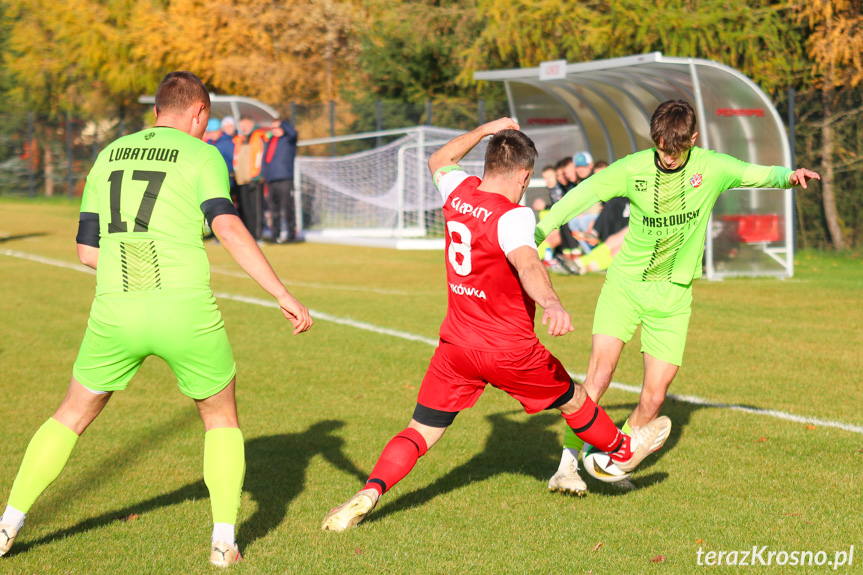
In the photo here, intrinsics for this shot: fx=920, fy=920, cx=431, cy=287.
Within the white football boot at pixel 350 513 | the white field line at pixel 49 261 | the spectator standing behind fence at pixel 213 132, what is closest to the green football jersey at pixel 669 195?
the white football boot at pixel 350 513

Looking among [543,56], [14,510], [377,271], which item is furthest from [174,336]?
[543,56]

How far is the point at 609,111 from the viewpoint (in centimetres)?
1691

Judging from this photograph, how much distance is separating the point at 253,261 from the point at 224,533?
1.13m

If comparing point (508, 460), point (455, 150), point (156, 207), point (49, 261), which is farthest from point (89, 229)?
point (49, 261)

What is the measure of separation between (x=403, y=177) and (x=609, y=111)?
5.57m

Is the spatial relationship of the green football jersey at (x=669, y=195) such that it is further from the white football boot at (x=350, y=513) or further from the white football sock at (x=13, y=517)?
the white football sock at (x=13, y=517)

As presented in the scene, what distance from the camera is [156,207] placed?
12.2 feet

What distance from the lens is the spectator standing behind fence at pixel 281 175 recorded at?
1967 cm

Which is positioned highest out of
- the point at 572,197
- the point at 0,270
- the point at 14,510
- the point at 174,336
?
the point at 572,197

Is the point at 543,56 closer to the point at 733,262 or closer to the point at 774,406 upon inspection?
the point at 733,262

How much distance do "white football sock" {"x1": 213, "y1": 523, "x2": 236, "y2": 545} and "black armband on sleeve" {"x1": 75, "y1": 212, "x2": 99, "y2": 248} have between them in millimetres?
1331

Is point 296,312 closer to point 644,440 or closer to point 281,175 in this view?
point 644,440

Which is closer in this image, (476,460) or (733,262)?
(476,460)

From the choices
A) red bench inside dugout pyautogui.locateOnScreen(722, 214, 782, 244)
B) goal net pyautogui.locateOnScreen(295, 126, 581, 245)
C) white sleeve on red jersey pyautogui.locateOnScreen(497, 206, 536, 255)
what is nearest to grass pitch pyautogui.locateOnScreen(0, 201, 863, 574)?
white sleeve on red jersey pyautogui.locateOnScreen(497, 206, 536, 255)
